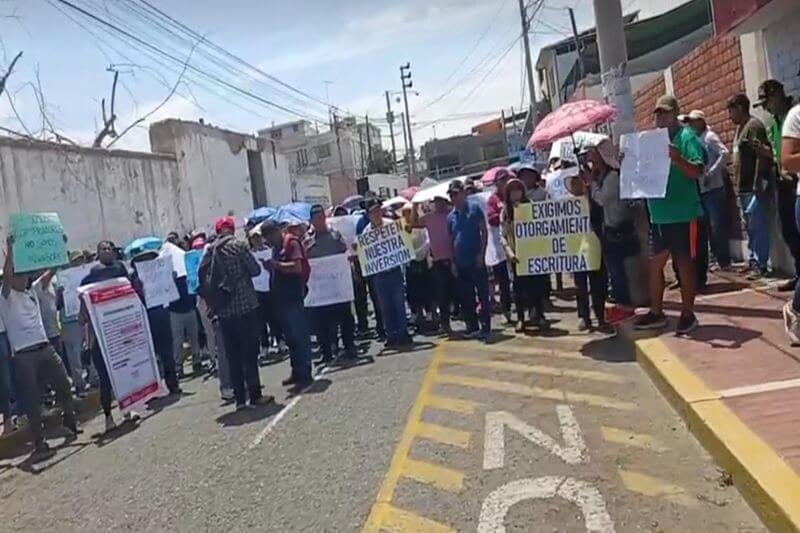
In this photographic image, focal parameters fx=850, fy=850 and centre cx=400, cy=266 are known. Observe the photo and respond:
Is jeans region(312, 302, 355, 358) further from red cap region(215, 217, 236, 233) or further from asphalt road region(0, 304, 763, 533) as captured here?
red cap region(215, 217, 236, 233)

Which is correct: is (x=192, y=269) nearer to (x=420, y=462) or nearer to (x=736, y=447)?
(x=420, y=462)

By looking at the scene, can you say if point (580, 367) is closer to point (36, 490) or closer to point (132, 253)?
point (36, 490)

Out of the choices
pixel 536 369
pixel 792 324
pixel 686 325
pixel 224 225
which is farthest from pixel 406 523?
pixel 224 225

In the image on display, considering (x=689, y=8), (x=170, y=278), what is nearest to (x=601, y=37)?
(x=170, y=278)

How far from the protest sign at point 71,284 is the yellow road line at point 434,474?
7125mm

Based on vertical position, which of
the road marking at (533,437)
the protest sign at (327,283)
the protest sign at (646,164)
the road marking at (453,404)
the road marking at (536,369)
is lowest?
the road marking at (533,437)

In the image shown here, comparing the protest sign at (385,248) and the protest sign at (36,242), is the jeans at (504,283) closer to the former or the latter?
the protest sign at (385,248)

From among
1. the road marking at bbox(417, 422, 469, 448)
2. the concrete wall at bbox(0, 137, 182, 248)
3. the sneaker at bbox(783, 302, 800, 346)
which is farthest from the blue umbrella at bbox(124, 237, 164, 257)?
the sneaker at bbox(783, 302, 800, 346)

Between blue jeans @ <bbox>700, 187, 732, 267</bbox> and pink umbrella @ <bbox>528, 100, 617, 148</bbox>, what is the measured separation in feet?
6.21

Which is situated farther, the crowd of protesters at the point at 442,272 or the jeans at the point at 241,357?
the jeans at the point at 241,357

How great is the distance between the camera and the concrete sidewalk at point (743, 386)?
4.34 metres

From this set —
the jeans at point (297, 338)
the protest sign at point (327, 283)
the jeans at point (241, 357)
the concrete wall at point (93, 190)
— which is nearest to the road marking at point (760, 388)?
the jeans at point (241, 357)

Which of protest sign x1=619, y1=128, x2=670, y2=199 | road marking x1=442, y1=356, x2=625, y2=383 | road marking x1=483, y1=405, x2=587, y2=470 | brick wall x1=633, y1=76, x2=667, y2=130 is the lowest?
road marking x1=483, y1=405, x2=587, y2=470

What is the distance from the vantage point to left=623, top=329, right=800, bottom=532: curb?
409 centimetres
